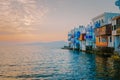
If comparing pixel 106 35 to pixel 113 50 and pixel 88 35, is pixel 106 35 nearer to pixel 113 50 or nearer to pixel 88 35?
pixel 113 50

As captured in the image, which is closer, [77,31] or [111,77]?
[111,77]

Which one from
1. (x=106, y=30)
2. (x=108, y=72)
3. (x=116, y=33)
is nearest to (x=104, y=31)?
(x=106, y=30)

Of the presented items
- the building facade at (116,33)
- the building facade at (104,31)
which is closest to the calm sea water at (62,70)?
the building facade at (116,33)

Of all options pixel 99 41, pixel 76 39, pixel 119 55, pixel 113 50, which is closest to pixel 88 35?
pixel 99 41

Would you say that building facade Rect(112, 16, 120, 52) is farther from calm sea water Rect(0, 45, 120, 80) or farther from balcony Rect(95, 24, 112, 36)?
calm sea water Rect(0, 45, 120, 80)

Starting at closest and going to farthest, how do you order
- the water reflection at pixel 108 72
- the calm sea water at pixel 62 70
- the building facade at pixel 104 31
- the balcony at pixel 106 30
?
the water reflection at pixel 108 72, the calm sea water at pixel 62 70, the balcony at pixel 106 30, the building facade at pixel 104 31

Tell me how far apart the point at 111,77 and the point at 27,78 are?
10.6 metres

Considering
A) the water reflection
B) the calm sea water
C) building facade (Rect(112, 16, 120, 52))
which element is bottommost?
the calm sea water

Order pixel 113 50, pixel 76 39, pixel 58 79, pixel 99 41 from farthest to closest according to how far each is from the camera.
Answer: pixel 76 39
pixel 99 41
pixel 113 50
pixel 58 79

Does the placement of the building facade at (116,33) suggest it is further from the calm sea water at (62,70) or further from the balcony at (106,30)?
the calm sea water at (62,70)

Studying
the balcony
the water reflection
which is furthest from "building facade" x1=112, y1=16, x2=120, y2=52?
the water reflection

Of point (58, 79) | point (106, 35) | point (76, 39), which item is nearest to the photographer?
point (58, 79)

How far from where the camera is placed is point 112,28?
205 feet

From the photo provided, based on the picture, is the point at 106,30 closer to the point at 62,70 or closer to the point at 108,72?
the point at 62,70
